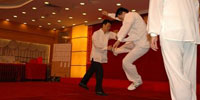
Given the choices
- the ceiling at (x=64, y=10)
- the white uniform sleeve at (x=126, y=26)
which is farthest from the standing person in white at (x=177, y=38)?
the ceiling at (x=64, y=10)

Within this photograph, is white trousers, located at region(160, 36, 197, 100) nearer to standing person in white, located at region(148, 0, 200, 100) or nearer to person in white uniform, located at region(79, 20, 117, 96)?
standing person in white, located at region(148, 0, 200, 100)

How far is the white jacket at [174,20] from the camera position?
1.30 metres

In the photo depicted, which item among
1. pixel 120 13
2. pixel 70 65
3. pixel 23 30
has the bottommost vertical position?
pixel 70 65

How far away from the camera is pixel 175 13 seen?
1.33 metres

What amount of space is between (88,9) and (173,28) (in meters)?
6.92

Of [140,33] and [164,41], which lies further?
[140,33]

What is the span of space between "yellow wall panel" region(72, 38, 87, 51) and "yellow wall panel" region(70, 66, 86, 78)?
0.96 m

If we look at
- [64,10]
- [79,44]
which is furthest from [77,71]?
[64,10]

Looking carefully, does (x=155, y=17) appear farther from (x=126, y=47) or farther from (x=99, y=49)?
(x=126, y=47)

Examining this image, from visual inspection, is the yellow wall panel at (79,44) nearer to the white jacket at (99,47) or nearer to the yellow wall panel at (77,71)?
the yellow wall panel at (77,71)

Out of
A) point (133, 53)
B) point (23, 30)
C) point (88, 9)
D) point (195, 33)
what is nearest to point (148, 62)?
point (88, 9)

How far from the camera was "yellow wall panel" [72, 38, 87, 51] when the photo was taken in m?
10.5

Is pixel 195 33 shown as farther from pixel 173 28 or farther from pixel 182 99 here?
pixel 182 99

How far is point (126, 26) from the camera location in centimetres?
302
